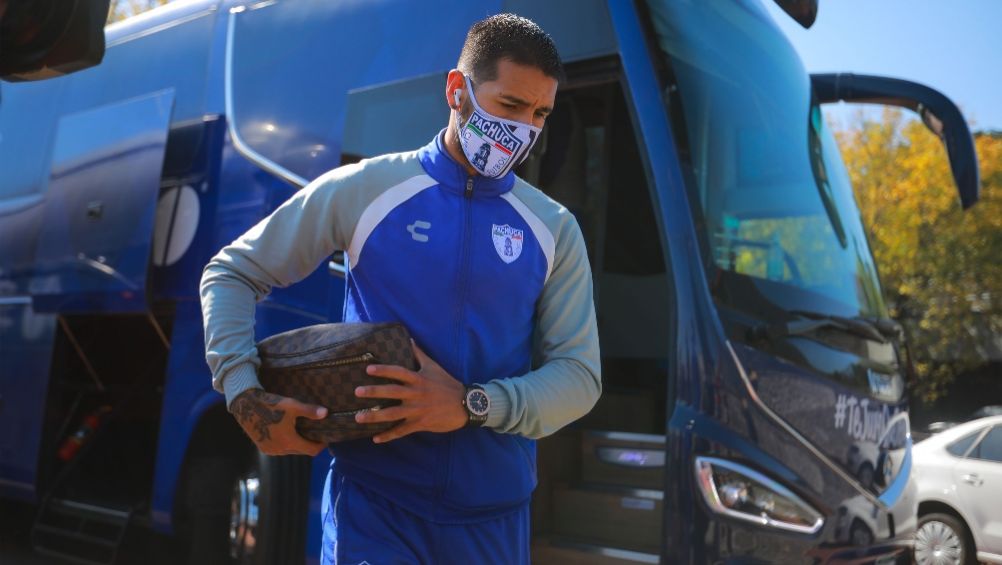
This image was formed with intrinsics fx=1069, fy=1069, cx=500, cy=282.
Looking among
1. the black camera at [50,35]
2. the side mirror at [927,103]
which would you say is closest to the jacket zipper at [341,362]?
the black camera at [50,35]

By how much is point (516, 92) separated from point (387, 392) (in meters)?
0.80

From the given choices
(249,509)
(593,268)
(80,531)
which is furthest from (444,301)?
(80,531)

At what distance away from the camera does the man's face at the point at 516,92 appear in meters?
2.56

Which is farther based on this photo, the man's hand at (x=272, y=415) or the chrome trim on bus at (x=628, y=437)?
the chrome trim on bus at (x=628, y=437)

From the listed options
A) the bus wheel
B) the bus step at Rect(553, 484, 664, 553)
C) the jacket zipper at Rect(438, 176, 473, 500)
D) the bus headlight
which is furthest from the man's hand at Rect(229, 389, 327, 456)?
the bus wheel

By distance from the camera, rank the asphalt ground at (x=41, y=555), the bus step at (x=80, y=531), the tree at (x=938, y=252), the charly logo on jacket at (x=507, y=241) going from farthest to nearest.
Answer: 1. the tree at (x=938, y=252)
2. the asphalt ground at (x=41, y=555)
3. the bus step at (x=80, y=531)
4. the charly logo on jacket at (x=507, y=241)

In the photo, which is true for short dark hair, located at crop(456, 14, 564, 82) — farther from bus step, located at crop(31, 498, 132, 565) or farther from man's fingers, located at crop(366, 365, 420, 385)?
bus step, located at crop(31, 498, 132, 565)

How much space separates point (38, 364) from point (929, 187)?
75.1ft

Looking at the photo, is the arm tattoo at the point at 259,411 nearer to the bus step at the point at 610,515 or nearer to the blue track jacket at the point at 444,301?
the blue track jacket at the point at 444,301

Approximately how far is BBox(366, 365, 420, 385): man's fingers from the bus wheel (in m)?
2.93

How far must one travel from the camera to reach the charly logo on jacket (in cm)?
252

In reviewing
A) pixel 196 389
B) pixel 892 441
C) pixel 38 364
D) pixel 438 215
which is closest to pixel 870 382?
pixel 892 441

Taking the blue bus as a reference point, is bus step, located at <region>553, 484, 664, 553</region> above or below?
below

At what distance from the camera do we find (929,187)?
25.3 m
